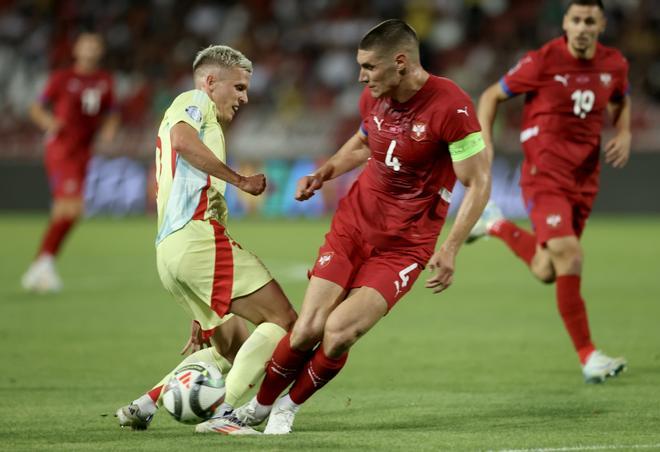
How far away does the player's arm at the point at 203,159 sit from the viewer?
5867 millimetres

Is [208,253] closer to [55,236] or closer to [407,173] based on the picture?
[407,173]

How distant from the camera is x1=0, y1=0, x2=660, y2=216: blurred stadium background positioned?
2311 cm

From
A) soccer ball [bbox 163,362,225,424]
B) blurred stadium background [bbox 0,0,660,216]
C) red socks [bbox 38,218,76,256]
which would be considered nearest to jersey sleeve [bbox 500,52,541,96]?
soccer ball [bbox 163,362,225,424]

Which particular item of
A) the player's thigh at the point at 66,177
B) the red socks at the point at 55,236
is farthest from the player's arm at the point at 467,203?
the player's thigh at the point at 66,177

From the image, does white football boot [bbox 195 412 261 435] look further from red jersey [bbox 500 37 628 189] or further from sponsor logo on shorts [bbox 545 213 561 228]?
red jersey [bbox 500 37 628 189]

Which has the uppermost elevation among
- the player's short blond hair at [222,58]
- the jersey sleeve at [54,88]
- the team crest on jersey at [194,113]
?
the player's short blond hair at [222,58]

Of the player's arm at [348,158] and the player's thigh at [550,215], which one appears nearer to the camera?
the player's arm at [348,158]

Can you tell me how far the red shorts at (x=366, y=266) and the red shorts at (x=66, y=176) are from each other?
761 cm

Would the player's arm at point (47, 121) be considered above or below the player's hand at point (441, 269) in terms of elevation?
below

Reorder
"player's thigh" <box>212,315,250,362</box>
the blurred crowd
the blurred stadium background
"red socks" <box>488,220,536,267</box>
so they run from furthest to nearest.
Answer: the blurred crowd → the blurred stadium background → "red socks" <box>488,220,536,267</box> → "player's thigh" <box>212,315,250,362</box>

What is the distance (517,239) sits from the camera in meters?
9.29

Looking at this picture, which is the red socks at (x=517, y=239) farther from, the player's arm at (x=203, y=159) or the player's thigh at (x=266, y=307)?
the player's arm at (x=203, y=159)

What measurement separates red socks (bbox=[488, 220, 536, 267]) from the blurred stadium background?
11.8 meters

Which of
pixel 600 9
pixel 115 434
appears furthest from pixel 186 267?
pixel 600 9
